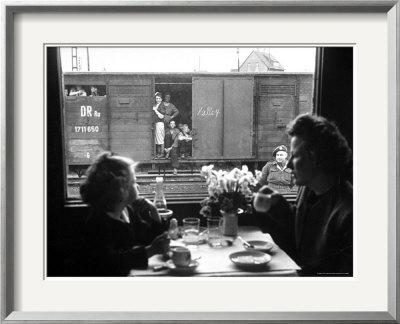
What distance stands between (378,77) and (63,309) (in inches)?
52.2

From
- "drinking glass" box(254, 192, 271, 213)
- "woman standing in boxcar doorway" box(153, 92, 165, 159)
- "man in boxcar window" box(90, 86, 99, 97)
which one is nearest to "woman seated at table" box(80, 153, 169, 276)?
"woman standing in boxcar doorway" box(153, 92, 165, 159)

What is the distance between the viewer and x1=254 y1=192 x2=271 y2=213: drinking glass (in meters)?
1.48

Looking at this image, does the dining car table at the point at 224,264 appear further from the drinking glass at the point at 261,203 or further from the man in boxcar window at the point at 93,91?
the man in boxcar window at the point at 93,91

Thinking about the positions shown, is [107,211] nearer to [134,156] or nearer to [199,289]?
[134,156]

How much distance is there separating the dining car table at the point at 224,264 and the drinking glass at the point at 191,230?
0.06ft

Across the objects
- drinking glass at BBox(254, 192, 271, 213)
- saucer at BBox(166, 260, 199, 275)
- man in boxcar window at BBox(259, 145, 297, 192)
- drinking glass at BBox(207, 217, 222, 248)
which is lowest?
saucer at BBox(166, 260, 199, 275)

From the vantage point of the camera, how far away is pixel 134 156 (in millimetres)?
1448

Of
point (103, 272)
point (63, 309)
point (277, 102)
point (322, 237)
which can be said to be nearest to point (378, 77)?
point (277, 102)

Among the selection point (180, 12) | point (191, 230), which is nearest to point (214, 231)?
point (191, 230)

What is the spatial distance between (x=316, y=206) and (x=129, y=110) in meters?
0.74

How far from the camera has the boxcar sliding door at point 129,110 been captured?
1.43 m

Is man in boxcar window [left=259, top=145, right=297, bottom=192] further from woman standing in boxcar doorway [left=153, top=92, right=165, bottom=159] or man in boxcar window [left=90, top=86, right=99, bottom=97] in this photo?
man in boxcar window [left=90, top=86, right=99, bottom=97]

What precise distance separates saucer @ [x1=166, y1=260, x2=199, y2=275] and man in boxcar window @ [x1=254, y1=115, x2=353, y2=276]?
11.1 inches

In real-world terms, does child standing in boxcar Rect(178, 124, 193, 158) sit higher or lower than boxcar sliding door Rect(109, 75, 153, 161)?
lower
